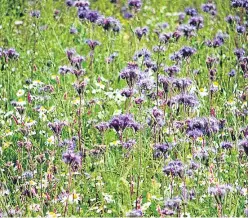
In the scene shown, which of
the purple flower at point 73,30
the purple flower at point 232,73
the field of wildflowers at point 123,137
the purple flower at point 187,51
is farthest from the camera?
the purple flower at point 73,30

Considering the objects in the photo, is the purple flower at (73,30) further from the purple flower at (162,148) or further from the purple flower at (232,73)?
the purple flower at (162,148)

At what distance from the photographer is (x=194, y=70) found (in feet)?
16.0

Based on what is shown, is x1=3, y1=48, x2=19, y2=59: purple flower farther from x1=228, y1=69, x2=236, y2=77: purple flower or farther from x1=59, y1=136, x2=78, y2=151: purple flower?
x1=228, y1=69, x2=236, y2=77: purple flower

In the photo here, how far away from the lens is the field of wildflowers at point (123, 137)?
10.1 feet

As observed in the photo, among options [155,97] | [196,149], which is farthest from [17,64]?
[196,149]

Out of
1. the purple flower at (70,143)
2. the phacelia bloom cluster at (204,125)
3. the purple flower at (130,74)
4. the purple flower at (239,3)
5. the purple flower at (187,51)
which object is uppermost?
the purple flower at (239,3)

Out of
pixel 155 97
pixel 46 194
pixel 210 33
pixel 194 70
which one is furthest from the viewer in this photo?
pixel 210 33

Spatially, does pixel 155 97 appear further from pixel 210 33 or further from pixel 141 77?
pixel 210 33

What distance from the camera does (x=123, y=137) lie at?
3.84 m

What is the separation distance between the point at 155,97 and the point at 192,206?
41.7 inches

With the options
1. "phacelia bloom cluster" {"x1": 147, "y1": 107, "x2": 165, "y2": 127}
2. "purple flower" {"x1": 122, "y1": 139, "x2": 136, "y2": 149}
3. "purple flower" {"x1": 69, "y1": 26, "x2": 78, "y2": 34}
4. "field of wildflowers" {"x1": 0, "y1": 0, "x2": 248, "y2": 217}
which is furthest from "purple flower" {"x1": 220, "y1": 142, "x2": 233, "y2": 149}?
"purple flower" {"x1": 69, "y1": 26, "x2": 78, "y2": 34}

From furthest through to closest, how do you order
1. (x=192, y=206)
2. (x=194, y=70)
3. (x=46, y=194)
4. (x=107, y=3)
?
(x=107, y=3)
(x=194, y=70)
(x=46, y=194)
(x=192, y=206)

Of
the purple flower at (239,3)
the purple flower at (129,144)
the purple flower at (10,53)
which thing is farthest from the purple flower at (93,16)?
the purple flower at (129,144)

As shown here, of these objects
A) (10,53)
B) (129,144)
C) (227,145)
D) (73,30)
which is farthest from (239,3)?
(129,144)
